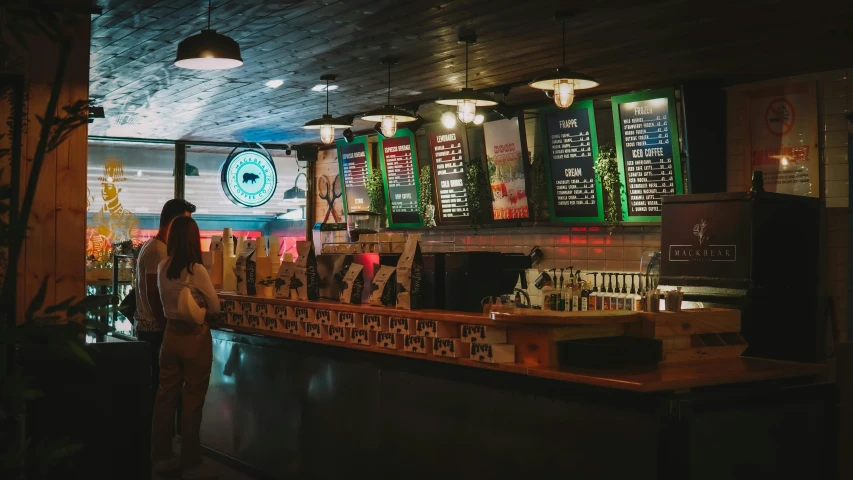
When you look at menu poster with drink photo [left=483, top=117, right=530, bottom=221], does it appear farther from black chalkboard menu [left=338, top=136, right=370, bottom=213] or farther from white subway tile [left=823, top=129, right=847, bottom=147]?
white subway tile [left=823, top=129, right=847, bottom=147]

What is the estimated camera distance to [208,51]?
4.34 m

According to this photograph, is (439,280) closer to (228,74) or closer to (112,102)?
(228,74)

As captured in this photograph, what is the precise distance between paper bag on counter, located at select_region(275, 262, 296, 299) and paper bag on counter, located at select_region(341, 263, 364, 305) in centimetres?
54

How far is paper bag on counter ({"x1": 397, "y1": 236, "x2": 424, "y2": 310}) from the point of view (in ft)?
14.0

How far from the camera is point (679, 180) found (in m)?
6.52

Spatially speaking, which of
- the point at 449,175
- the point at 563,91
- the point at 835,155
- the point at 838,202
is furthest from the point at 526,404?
the point at 449,175

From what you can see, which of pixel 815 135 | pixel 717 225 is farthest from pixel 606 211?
pixel 717 225

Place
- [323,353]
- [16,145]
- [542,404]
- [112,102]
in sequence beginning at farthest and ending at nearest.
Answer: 1. [112,102]
2. [323,353]
3. [542,404]
4. [16,145]

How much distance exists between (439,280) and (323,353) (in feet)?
3.02

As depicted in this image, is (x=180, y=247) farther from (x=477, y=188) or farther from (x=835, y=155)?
A: (x=835, y=155)

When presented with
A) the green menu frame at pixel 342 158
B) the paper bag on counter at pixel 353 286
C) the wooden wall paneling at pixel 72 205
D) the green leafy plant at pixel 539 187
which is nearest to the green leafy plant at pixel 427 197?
the green menu frame at pixel 342 158

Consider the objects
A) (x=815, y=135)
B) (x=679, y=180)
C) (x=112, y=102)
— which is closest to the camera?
(x=815, y=135)

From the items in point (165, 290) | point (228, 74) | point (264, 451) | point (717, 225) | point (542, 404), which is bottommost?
point (264, 451)

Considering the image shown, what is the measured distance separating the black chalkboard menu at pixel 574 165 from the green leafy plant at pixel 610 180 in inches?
2.2
